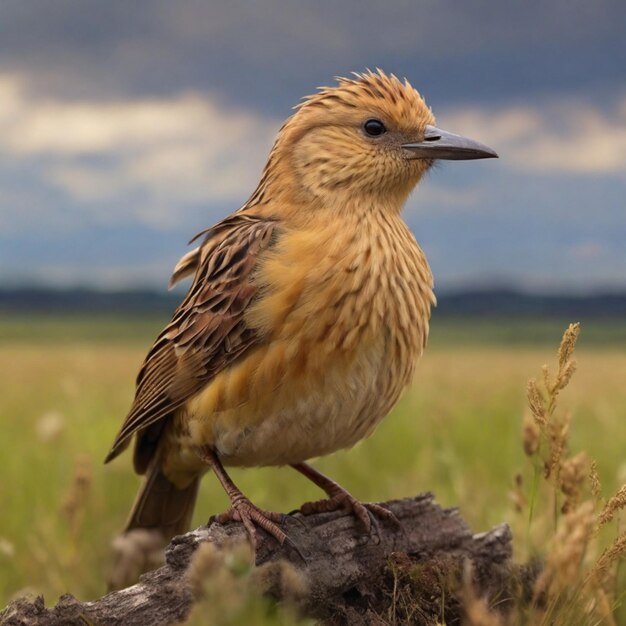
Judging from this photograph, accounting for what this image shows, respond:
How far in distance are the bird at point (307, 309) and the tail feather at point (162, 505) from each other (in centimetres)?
14

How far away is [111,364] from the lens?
1407 centimetres

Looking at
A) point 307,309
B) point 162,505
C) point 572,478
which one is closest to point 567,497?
point 572,478

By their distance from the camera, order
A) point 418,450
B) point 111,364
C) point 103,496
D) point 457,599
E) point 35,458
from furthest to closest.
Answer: point 111,364 < point 418,450 < point 35,458 < point 103,496 < point 457,599

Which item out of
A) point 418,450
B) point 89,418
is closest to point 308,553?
point 418,450

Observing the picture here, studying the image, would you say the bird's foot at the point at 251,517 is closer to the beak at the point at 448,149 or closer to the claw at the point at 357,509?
the claw at the point at 357,509

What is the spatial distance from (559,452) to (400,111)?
1.82 metres

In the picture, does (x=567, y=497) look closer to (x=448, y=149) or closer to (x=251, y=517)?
(x=251, y=517)

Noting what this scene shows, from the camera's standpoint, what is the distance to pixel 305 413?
3873mm

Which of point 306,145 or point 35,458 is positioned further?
point 35,458

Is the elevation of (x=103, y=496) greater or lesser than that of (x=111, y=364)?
lesser

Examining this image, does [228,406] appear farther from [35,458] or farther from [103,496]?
[35,458]

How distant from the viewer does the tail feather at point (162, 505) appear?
16.3 feet

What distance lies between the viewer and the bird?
12.7 feet

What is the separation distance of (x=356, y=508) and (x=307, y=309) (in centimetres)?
100
